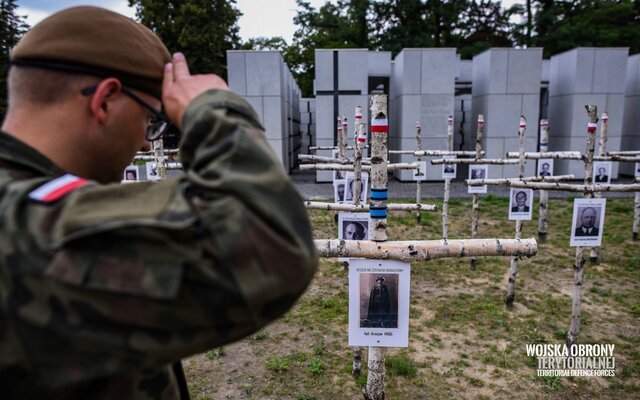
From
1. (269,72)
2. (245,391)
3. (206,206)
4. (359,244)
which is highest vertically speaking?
(269,72)

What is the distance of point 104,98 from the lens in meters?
0.87

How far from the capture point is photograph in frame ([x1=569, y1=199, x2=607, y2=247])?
14.7 ft

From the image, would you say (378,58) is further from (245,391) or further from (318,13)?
(245,391)

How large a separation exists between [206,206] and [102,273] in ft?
0.59

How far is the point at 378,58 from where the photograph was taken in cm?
1686

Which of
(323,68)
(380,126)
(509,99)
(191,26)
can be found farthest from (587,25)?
(380,126)

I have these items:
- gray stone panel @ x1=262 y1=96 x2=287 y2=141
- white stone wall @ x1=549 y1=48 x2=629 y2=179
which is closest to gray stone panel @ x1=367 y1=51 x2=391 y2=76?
gray stone panel @ x1=262 y1=96 x2=287 y2=141

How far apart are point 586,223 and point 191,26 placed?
71.9 ft

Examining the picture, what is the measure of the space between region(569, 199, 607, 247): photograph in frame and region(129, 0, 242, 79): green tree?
67.0 ft

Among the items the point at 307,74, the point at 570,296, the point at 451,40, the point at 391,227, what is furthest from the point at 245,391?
the point at 307,74

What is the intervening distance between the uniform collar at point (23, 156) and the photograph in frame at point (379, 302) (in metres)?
2.06

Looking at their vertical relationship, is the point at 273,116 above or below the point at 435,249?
above

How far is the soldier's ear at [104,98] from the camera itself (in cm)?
85

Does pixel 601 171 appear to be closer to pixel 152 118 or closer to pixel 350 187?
pixel 350 187
